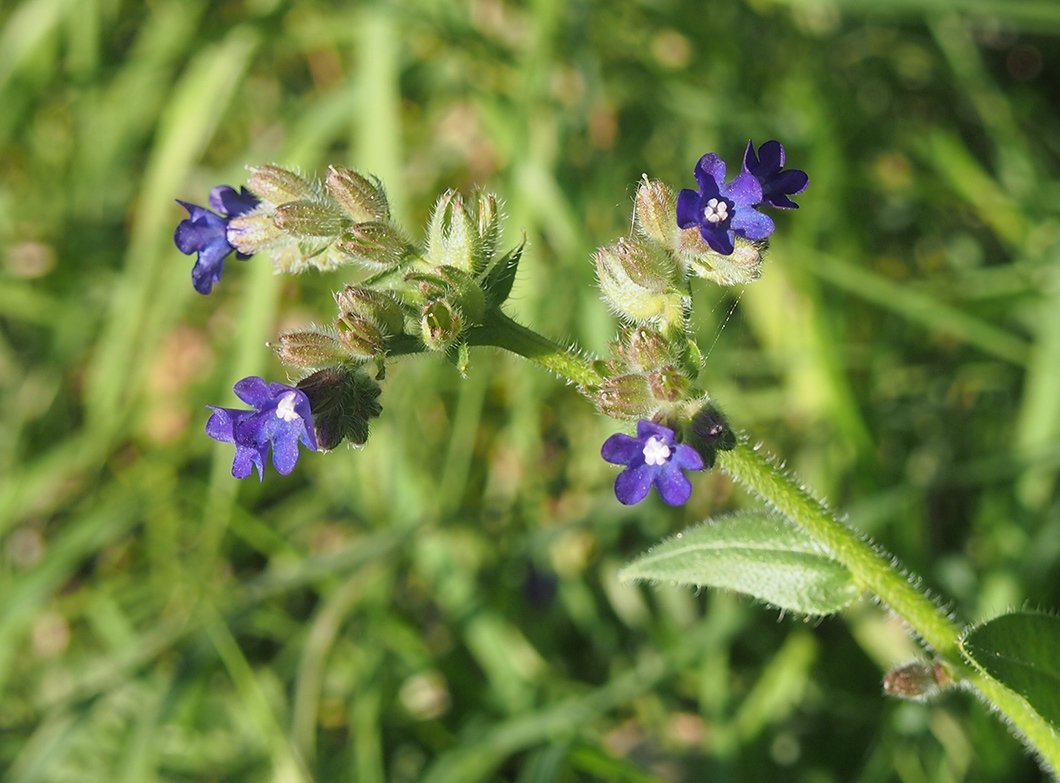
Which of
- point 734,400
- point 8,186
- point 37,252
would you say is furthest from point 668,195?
point 8,186

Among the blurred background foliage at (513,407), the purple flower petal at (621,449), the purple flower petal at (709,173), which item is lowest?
the blurred background foliage at (513,407)

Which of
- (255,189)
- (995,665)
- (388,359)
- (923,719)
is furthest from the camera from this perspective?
(923,719)

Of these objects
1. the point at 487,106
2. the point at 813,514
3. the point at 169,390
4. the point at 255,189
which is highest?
the point at 255,189

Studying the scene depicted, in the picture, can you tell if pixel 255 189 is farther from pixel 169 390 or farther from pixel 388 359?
pixel 169 390

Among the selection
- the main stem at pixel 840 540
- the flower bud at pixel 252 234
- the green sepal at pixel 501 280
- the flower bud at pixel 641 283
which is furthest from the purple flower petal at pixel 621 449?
the flower bud at pixel 252 234

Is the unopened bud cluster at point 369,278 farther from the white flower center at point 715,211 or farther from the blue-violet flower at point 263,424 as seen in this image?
the white flower center at point 715,211

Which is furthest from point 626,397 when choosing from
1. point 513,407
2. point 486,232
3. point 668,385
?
point 513,407
